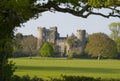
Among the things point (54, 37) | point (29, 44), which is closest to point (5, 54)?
point (29, 44)

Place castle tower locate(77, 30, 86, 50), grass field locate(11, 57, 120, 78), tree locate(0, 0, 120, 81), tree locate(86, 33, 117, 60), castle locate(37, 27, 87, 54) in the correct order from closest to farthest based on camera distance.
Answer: tree locate(0, 0, 120, 81) < grass field locate(11, 57, 120, 78) < tree locate(86, 33, 117, 60) < castle tower locate(77, 30, 86, 50) < castle locate(37, 27, 87, 54)

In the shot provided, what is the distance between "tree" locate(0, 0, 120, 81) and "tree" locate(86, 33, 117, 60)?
4393 inches

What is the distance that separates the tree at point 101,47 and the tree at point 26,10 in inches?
4393

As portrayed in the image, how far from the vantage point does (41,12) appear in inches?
660

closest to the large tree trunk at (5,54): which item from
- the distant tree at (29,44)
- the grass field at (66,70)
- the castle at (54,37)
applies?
the grass field at (66,70)

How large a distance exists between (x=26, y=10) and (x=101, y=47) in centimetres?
11670

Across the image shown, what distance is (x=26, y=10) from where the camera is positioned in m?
14.3

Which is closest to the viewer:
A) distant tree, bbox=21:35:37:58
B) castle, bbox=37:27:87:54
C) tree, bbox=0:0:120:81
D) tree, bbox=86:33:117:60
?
tree, bbox=0:0:120:81

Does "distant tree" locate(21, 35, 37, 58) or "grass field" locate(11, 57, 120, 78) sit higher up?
"grass field" locate(11, 57, 120, 78)

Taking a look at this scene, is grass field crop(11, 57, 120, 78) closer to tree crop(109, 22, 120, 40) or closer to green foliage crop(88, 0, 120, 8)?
green foliage crop(88, 0, 120, 8)

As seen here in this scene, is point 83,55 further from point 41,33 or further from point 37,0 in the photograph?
point 37,0

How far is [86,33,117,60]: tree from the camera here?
128m

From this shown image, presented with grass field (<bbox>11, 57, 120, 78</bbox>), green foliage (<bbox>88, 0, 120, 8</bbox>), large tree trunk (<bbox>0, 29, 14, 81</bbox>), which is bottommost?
grass field (<bbox>11, 57, 120, 78</bbox>)

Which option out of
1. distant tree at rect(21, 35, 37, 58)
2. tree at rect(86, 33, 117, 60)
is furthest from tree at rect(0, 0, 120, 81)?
distant tree at rect(21, 35, 37, 58)
